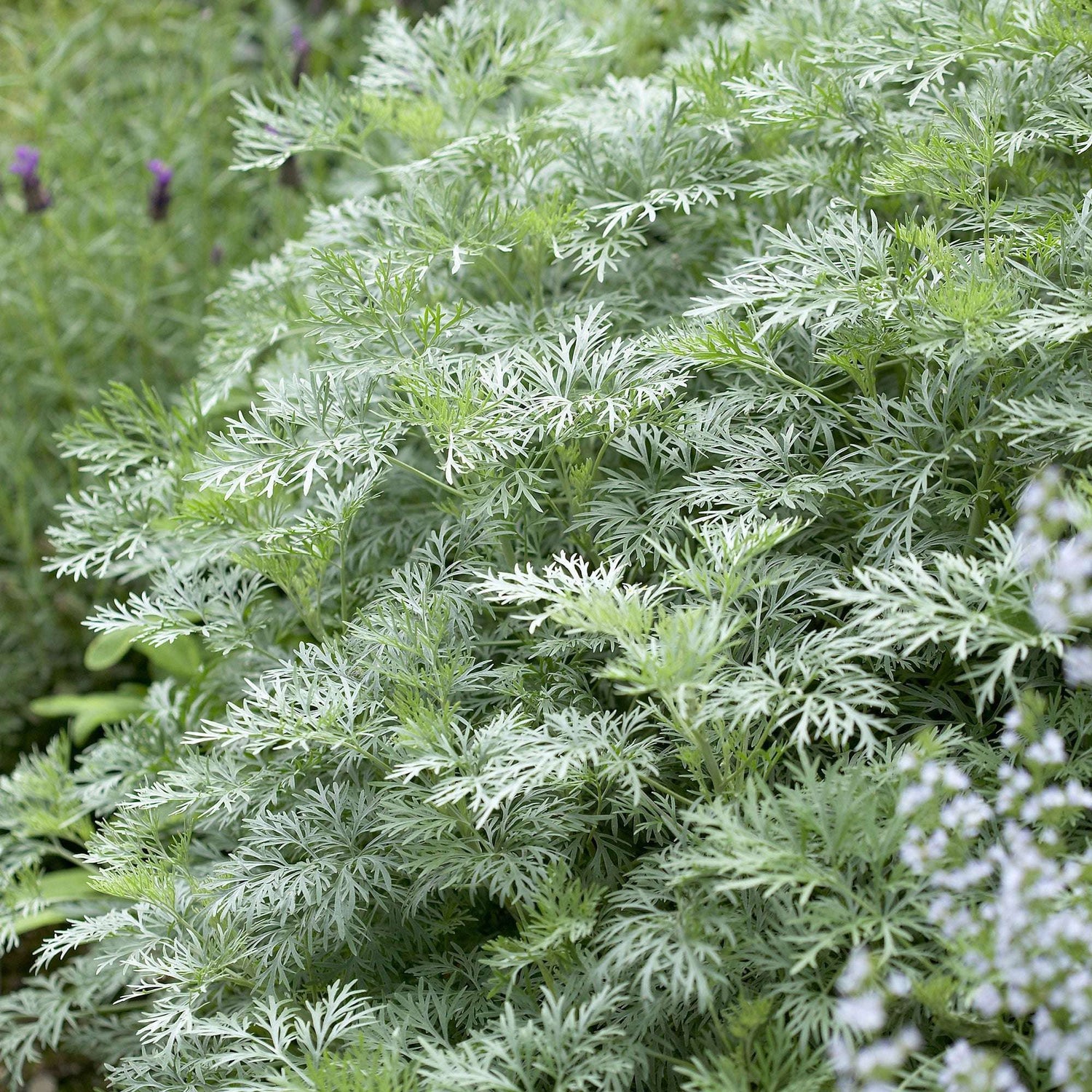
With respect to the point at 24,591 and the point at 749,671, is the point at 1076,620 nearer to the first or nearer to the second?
the point at 749,671

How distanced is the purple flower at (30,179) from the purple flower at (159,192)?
24 cm

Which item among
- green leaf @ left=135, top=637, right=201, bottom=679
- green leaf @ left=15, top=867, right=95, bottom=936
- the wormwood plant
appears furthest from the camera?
green leaf @ left=135, top=637, right=201, bottom=679

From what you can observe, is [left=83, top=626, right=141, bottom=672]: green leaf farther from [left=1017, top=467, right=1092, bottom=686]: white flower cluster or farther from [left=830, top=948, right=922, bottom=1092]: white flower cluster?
[left=1017, top=467, right=1092, bottom=686]: white flower cluster

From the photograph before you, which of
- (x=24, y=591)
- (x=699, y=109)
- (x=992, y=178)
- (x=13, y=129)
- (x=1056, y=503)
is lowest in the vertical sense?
(x=24, y=591)

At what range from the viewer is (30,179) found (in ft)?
7.99

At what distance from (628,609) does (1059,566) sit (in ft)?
1.38

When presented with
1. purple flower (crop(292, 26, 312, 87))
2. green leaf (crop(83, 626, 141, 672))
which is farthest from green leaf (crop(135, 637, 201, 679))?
purple flower (crop(292, 26, 312, 87))

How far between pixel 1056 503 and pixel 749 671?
0.39 meters

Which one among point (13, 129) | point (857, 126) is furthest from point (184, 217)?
point (857, 126)

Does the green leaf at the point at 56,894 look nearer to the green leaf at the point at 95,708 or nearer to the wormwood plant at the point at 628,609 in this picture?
the wormwood plant at the point at 628,609

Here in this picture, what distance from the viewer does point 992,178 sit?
5.58 feet

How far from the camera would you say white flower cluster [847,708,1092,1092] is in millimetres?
908

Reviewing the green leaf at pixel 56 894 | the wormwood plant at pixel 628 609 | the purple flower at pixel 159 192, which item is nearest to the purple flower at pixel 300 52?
the purple flower at pixel 159 192

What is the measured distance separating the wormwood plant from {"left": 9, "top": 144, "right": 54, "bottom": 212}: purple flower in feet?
2.71
